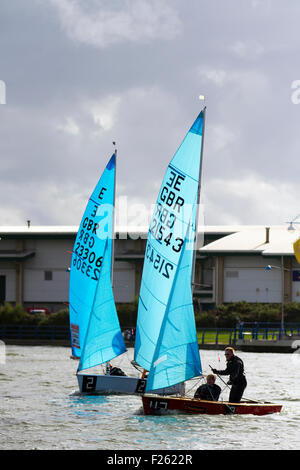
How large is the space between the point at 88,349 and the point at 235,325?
45.4 metres

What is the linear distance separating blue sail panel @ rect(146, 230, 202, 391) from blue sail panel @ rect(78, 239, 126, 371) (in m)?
6.45

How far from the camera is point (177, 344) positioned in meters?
21.3

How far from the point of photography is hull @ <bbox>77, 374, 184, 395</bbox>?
25562 millimetres

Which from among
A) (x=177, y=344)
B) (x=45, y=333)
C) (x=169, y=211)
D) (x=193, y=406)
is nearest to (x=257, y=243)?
(x=45, y=333)

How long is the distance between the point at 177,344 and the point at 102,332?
6.81 metres

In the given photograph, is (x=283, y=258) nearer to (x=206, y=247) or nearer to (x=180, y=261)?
(x=206, y=247)

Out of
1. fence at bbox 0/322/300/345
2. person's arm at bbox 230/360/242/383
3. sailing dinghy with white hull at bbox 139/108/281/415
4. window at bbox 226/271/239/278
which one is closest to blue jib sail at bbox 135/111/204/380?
sailing dinghy with white hull at bbox 139/108/281/415

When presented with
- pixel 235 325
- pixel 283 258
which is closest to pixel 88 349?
pixel 235 325

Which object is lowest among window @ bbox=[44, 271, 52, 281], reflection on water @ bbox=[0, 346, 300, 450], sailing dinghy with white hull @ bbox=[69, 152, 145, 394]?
reflection on water @ bbox=[0, 346, 300, 450]

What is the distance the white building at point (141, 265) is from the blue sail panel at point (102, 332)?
162 feet

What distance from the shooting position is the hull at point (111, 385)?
25.6m

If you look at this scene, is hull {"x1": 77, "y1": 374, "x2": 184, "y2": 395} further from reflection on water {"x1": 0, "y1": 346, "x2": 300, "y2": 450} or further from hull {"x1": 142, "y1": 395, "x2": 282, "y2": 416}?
hull {"x1": 142, "y1": 395, "x2": 282, "y2": 416}

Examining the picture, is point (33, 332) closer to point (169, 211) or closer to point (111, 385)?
point (111, 385)

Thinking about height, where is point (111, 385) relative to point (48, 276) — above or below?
below
